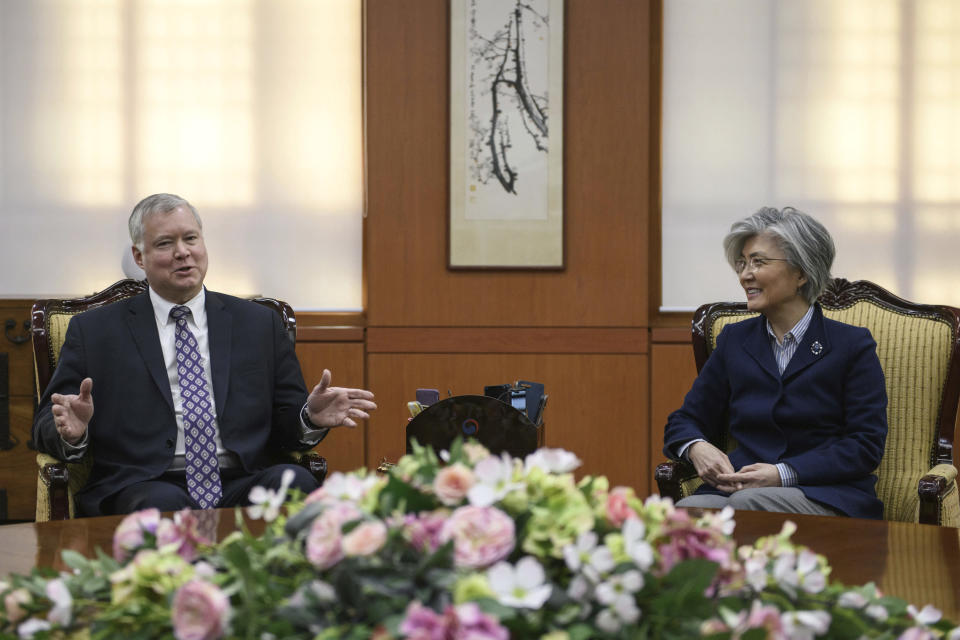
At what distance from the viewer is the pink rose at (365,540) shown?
0.81 meters

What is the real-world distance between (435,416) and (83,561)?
6.07ft

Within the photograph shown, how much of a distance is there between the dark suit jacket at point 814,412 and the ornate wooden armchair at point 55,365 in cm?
118

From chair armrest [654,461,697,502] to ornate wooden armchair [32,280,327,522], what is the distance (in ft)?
3.12

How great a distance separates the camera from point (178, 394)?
277cm

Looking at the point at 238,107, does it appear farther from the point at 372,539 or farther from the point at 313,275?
the point at 372,539

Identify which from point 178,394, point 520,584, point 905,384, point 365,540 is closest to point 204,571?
point 365,540

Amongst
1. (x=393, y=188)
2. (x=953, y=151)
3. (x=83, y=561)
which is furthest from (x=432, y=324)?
(x=83, y=561)

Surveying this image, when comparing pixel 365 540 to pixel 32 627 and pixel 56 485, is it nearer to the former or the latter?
pixel 32 627

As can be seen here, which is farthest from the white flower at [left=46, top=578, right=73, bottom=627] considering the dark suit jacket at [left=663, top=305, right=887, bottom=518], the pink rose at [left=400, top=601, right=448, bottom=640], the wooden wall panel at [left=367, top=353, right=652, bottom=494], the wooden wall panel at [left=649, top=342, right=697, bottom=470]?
the wooden wall panel at [left=649, top=342, right=697, bottom=470]

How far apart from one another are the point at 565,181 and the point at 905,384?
1.90 meters

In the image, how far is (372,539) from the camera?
814mm

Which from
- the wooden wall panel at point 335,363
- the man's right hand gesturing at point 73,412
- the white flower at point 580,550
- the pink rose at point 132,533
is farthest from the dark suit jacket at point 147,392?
the white flower at point 580,550

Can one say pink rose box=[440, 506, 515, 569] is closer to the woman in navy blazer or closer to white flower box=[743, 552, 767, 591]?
white flower box=[743, 552, 767, 591]

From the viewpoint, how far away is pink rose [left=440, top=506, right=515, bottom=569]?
0.82 m
